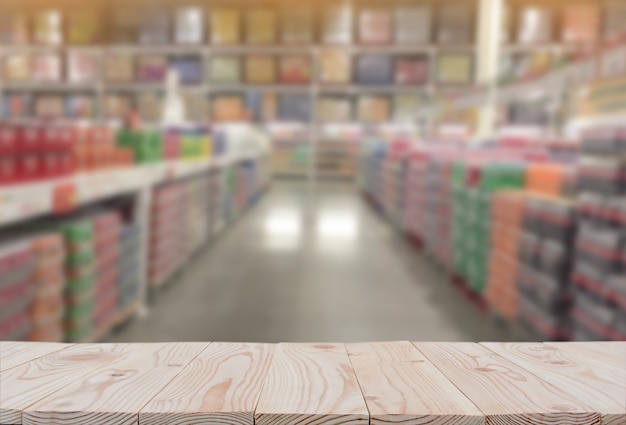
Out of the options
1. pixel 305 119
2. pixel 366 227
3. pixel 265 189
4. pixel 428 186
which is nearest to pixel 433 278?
pixel 428 186

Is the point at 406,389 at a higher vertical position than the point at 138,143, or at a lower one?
lower

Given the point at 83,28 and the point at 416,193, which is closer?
the point at 416,193

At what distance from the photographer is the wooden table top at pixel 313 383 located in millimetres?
907

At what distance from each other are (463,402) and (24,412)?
1.91ft

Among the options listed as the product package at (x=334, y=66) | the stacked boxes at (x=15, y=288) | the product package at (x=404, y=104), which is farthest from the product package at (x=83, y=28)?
the stacked boxes at (x=15, y=288)

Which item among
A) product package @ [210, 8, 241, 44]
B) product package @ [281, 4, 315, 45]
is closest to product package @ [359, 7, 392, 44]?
product package @ [281, 4, 315, 45]

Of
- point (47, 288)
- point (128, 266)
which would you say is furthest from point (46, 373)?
point (128, 266)

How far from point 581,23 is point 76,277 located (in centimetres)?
1540

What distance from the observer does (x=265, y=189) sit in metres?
16.3

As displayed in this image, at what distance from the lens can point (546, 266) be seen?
3738mm

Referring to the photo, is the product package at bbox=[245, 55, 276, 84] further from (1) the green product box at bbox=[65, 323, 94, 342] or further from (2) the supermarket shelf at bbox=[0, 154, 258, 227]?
(1) the green product box at bbox=[65, 323, 94, 342]

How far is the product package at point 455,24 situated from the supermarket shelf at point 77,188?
40.3 ft

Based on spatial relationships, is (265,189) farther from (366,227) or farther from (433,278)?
(433,278)

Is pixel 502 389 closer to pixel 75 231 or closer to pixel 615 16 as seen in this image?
pixel 75 231
